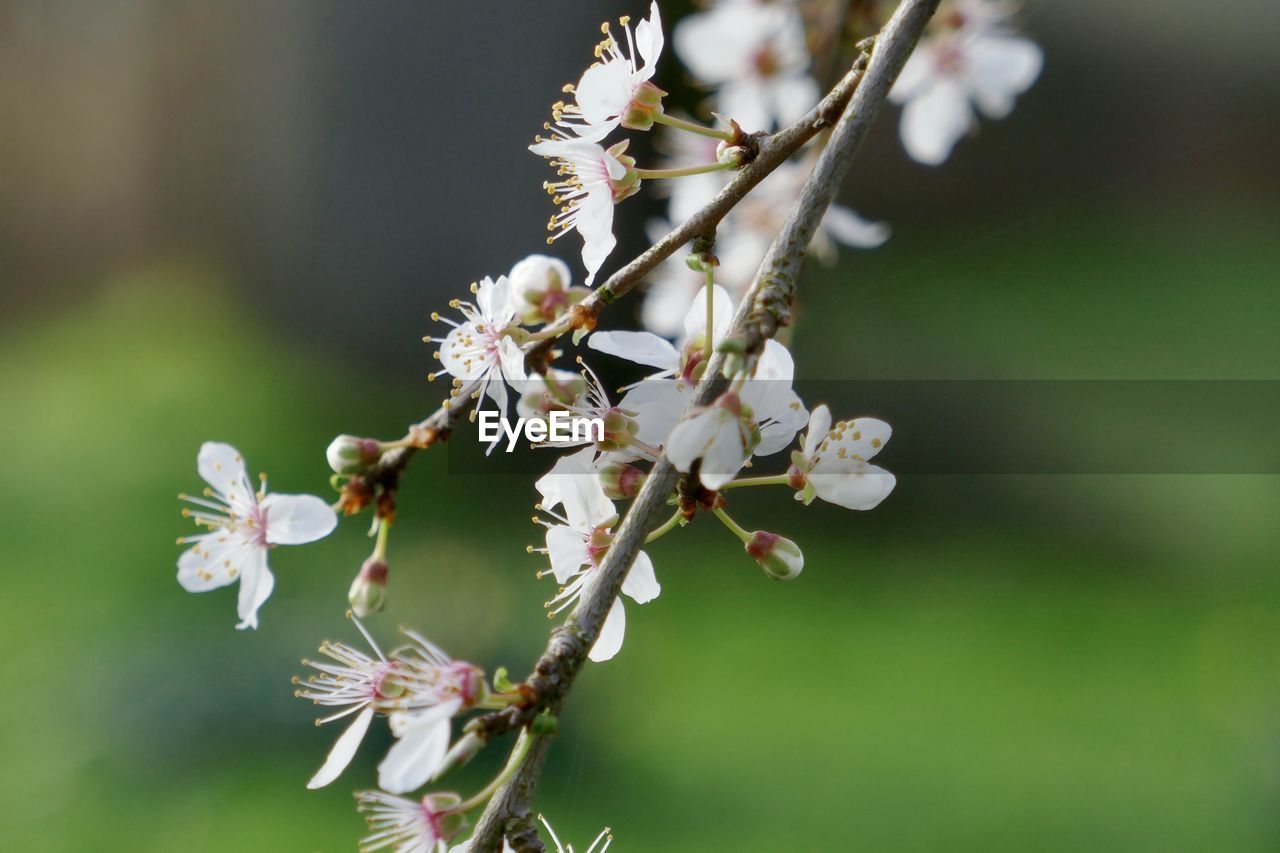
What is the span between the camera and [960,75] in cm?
70

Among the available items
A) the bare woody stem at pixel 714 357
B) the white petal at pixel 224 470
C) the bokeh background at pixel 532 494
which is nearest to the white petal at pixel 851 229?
the bokeh background at pixel 532 494

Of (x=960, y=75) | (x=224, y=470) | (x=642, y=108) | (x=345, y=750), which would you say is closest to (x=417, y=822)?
(x=345, y=750)

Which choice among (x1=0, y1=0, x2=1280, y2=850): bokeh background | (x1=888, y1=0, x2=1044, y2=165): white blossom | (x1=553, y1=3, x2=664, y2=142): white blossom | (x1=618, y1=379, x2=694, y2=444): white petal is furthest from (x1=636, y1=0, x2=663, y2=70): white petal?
(x1=0, y1=0, x2=1280, y2=850): bokeh background

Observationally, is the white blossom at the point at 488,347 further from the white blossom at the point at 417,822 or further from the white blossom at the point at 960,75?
the white blossom at the point at 960,75

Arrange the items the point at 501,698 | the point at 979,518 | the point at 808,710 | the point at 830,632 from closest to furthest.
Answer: the point at 501,698
the point at 808,710
the point at 830,632
the point at 979,518

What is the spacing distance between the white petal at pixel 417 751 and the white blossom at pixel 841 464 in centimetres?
14

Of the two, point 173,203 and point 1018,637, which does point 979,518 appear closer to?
point 1018,637

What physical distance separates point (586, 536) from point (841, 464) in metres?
0.09

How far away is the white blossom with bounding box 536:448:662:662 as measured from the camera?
355 mm

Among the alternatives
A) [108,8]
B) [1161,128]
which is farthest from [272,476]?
[1161,128]

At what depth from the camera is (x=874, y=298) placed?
2.03 metres

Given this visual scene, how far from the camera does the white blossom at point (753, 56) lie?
658 mm

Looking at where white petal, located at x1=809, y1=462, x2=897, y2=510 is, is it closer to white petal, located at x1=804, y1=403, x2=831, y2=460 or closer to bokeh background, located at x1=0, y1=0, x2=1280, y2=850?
white petal, located at x1=804, y1=403, x2=831, y2=460

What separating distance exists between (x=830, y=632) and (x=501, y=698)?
1.33 meters
